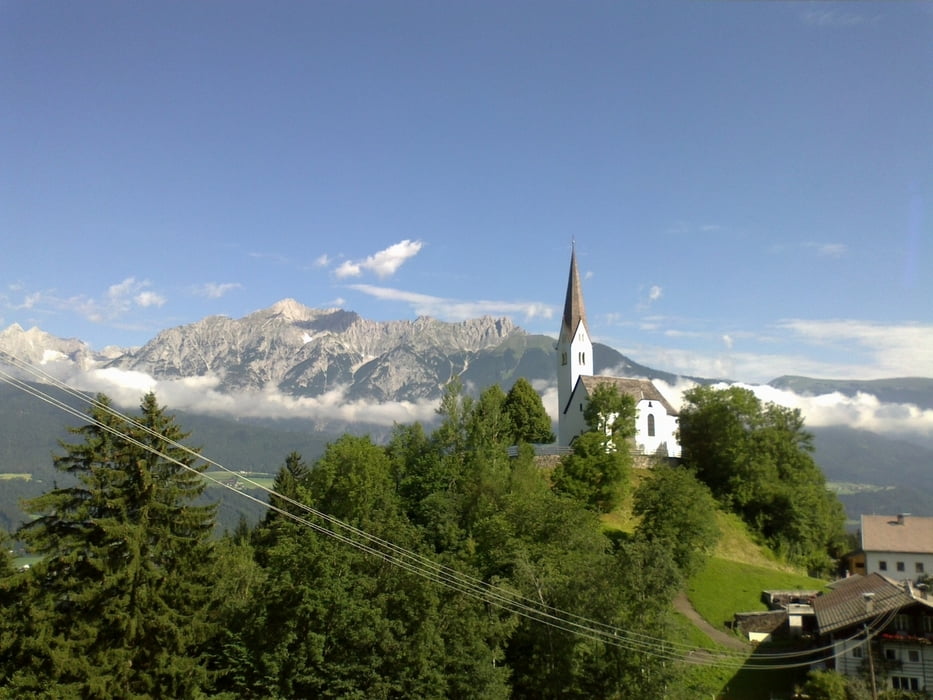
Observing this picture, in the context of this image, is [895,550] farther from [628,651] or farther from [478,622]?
[478,622]

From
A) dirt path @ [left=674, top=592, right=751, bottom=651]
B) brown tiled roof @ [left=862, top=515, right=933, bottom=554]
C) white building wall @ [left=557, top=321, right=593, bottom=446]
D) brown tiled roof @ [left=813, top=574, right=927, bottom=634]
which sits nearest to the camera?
brown tiled roof @ [left=813, top=574, right=927, bottom=634]

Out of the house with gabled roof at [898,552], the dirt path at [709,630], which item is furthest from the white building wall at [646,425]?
the dirt path at [709,630]

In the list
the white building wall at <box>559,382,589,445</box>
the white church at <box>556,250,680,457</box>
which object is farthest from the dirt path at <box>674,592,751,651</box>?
the white building wall at <box>559,382,589,445</box>

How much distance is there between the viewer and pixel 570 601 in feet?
114

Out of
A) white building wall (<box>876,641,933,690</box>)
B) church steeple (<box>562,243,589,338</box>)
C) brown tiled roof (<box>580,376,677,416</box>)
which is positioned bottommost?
white building wall (<box>876,641,933,690</box>)

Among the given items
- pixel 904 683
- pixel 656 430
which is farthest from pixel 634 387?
pixel 904 683

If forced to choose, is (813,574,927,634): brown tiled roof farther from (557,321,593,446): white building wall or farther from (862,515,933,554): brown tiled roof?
(557,321,593,446): white building wall

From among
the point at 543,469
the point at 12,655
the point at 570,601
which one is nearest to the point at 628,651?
the point at 570,601

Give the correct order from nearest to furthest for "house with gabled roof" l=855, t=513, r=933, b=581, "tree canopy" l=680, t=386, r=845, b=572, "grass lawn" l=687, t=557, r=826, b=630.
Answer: "grass lawn" l=687, t=557, r=826, b=630 → "tree canopy" l=680, t=386, r=845, b=572 → "house with gabled roof" l=855, t=513, r=933, b=581

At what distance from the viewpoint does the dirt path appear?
4612 cm

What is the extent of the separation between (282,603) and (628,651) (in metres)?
14.8

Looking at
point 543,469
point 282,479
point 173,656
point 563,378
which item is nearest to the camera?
point 173,656

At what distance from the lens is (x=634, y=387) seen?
7875 centimetres

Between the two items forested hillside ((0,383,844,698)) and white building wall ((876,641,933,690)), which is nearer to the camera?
forested hillside ((0,383,844,698))
